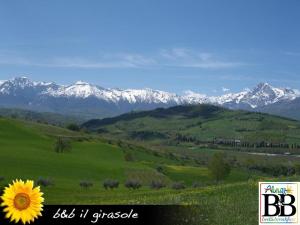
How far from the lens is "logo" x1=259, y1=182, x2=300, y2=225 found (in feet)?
50.4

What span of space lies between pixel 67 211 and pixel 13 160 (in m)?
137

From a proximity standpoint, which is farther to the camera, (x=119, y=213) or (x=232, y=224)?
(x=232, y=224)

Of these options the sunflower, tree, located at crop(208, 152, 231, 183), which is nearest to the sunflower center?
the sunflower

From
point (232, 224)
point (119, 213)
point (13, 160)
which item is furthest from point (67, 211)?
point (13, 160)

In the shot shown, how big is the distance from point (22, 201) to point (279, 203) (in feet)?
29.3

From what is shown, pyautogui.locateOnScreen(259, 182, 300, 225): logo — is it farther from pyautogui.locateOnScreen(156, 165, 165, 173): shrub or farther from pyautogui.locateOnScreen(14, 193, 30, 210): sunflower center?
pyautogui.locateOnScreen(156, 165, 165, 173): shrub

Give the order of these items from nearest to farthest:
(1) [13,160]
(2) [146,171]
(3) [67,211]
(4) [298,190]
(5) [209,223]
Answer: (3) [67,211] < (4) [298,190] < (5) [209,223] < (1) [13,160] < (2) [146,171]

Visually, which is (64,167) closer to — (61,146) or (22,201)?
(61,146)

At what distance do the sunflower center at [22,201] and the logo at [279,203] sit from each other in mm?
8481

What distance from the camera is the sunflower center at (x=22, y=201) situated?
9.70 metres

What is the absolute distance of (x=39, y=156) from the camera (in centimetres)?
16225

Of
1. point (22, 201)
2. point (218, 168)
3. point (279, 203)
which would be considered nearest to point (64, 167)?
point (218, 168)

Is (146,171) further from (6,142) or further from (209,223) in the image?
(209,223)

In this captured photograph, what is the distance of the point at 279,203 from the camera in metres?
15.5
